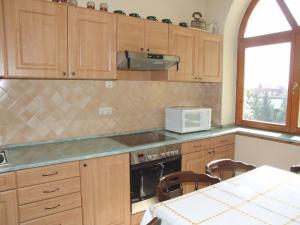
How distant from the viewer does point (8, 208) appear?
5.46 feet

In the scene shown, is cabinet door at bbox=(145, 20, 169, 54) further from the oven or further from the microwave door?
the oven

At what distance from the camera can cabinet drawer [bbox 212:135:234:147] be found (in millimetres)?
2849

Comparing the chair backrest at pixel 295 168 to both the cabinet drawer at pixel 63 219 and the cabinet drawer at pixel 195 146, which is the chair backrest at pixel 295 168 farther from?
the cabinet drawer at pixel 63 219

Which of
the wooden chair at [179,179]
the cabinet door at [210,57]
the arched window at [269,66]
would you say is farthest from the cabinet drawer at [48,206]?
the arched window at [269,66]

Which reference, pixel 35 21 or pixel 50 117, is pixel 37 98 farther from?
pixel 35 21

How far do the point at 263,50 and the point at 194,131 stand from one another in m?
1.39

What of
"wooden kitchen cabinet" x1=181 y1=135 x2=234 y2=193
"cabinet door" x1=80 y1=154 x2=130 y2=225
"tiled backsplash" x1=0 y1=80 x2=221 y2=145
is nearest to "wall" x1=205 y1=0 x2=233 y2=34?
"tiled backsplash" x1=0 y1=80 x2=221 y2=145

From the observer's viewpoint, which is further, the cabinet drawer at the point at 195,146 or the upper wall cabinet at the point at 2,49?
the cabinet drawer at the point at 195,146

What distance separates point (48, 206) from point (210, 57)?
7.85 feet

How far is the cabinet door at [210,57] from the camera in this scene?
2932mm

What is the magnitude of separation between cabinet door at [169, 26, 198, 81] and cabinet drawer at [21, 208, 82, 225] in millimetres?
1628

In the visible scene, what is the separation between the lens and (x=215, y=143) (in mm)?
2850

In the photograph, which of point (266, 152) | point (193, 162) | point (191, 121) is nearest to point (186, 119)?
point (191, 121)

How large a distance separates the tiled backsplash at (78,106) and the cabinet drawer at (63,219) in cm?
75
